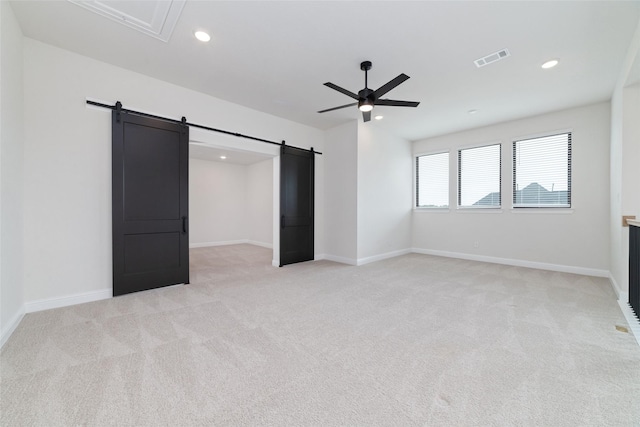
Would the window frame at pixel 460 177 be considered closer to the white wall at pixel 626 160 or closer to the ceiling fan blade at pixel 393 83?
the white wall at pixel 626 160

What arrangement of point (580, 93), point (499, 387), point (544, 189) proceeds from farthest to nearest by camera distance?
point (544, 189), point (580, 93), point (499, 387)

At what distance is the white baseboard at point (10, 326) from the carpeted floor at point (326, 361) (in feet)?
0.19

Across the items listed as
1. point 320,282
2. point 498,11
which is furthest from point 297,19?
point 320,282

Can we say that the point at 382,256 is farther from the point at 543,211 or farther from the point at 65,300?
the point at 65,300

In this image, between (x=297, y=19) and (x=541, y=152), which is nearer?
(x=297, y=19)

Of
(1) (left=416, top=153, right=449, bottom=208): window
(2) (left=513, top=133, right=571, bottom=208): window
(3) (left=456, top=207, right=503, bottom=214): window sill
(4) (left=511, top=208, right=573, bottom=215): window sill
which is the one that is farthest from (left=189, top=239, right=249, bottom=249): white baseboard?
(2) (left=513, top=133, right=571, bottom=208): window

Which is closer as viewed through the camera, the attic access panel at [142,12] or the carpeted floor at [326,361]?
the carpeted floor at [326,361]

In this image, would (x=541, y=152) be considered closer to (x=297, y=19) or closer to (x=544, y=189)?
(x=544, y=189)

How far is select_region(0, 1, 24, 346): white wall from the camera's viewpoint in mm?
2261

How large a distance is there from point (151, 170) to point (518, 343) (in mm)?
4617

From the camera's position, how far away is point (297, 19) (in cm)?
249

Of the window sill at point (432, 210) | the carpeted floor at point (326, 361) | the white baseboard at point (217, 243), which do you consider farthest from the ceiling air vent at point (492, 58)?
the white baseboard at point (217, 243)

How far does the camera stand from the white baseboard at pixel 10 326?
2.19m

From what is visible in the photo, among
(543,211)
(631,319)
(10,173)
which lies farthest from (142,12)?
(543,211)
